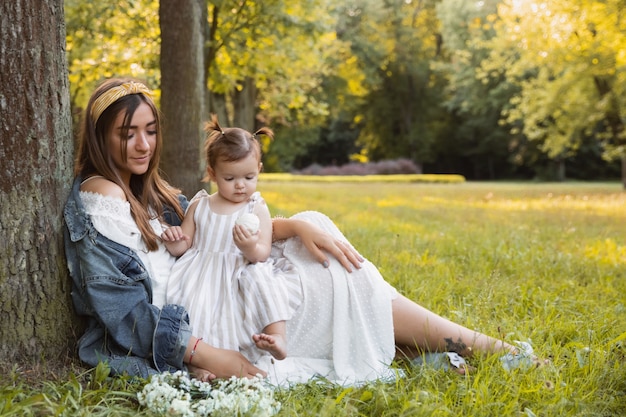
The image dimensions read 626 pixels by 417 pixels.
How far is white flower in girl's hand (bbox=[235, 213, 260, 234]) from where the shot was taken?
8.97 feet

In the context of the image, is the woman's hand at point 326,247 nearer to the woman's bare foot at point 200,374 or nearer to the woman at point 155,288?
the woman at point 155,288

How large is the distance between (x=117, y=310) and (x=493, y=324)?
2114 mm

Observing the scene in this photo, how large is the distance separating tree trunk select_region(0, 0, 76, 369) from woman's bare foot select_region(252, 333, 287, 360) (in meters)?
0.90

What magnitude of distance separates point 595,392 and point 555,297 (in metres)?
1.64

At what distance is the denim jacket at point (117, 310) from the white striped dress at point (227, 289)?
13 centimetres

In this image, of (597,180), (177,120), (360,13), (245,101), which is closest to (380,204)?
(245,101)

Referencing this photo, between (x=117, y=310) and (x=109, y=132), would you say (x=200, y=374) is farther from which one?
(x=109, y=132)

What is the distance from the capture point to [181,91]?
6191 mm

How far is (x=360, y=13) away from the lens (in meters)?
32.6

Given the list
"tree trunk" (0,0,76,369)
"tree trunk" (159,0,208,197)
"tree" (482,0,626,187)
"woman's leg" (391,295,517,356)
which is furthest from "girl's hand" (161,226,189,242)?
"tree" (482,0,626,187)

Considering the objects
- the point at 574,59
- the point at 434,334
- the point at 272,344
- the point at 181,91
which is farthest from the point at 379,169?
the point at 272,344

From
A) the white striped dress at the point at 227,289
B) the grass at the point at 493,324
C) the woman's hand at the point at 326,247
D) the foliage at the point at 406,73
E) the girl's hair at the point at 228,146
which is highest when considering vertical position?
the foliage at the point at 406,73

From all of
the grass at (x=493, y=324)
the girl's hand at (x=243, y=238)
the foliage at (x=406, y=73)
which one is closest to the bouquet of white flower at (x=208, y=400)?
A: the grass at (x=493, y=324)

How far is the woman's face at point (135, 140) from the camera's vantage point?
2.77 metres
